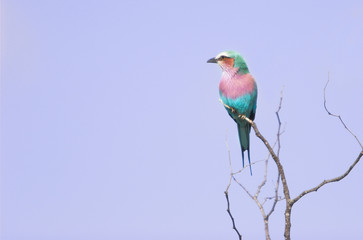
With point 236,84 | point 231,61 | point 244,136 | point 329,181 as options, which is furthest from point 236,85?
point 329,181

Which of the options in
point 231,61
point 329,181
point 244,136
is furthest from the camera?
point 244,136

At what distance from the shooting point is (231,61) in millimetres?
4695

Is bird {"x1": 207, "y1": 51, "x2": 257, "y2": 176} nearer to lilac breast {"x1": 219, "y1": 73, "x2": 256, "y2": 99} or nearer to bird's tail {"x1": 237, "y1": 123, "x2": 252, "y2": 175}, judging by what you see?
lilac breast {"x1": 219, "y1": 73, "x2": 256, "y2": 99}

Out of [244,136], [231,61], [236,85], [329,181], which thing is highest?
[231,61]

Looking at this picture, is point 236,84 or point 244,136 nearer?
point 236,84

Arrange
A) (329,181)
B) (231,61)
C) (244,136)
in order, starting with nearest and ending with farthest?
(329,181) → (231,61) → (244,136)

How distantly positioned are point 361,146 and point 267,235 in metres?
0.96

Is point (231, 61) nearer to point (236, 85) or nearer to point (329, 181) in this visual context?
point (236, 85)

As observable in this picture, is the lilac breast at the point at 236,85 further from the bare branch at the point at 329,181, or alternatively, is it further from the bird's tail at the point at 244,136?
the bare branch at the point at 329,181

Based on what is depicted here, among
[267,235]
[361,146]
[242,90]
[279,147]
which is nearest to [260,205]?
[267,235]

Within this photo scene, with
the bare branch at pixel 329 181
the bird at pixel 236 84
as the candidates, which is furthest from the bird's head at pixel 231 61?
the bare branch at pixel 329 181

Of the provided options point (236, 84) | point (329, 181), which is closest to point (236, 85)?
point (236, 84)

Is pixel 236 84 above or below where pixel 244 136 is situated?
above

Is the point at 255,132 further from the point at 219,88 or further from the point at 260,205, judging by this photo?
the point at 219,88
